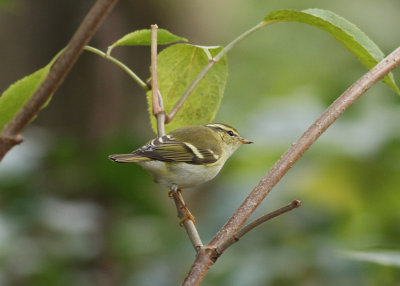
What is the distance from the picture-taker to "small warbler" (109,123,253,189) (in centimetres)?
185

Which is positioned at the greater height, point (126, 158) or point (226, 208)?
point (126, 158)

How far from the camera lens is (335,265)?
1.92m

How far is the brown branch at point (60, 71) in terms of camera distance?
1.65ft

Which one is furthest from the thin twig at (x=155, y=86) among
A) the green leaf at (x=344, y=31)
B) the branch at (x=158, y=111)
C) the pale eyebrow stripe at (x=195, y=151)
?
the pale eyebrow stripe at (x=195, y=151)

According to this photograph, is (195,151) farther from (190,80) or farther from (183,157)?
(190,80)

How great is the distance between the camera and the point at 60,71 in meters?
0.51

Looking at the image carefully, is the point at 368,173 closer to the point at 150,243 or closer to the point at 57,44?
the point at 150,243

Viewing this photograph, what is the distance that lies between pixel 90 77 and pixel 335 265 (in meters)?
2.73

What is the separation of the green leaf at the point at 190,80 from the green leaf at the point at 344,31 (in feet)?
0.88

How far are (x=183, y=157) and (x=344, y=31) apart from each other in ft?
3.89

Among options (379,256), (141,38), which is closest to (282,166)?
(141,38)

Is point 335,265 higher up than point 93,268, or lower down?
higher up

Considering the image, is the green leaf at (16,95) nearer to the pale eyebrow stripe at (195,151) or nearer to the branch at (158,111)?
the branch at (158,111)

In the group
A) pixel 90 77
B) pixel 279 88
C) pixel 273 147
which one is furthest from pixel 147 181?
pixel 279 88
